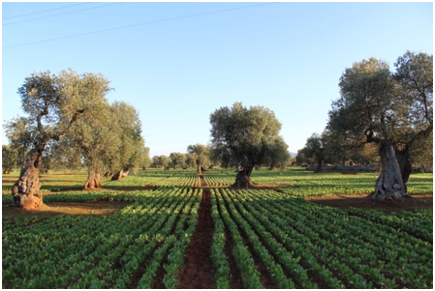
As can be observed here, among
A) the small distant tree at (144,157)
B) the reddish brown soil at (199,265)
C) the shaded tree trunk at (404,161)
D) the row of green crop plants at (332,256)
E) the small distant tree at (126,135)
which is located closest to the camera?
the row of green crop plants at (332,256)

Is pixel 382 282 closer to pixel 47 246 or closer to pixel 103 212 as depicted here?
pixel 47 246

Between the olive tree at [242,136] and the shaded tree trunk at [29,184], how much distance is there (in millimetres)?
21281

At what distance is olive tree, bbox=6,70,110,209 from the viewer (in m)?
18.0

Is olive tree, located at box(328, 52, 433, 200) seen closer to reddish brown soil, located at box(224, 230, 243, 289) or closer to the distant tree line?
the distant tree line

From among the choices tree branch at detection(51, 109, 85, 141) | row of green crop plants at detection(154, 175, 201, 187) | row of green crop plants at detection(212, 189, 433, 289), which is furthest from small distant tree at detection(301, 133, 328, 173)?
tree branch at detection(51, 109, 85, 141)

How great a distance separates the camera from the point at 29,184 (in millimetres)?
17953

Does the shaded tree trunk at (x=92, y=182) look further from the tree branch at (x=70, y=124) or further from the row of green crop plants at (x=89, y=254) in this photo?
the row of green crop plants at (x=89, y=254)

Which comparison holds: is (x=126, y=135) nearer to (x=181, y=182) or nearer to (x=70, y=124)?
(x=181, y=182)

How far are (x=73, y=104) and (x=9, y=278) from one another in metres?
14.8

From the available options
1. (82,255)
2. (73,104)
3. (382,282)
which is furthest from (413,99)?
(73,104)

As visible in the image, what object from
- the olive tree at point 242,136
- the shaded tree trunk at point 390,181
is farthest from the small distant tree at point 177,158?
the shaded tree trunk at point 390,181

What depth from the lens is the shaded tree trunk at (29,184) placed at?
58.1ft

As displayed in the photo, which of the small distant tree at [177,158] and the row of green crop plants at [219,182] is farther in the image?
the small distant tree at [177,158]

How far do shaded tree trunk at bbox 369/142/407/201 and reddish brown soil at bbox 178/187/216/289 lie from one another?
16.4 m
